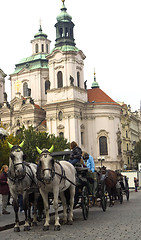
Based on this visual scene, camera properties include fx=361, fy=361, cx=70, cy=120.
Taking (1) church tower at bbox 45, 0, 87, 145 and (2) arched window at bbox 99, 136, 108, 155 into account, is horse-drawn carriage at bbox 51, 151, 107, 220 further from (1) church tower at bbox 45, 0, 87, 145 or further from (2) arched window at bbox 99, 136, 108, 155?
(2) arched window at bbox 99, 136, 108, 155

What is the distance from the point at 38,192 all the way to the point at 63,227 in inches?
50.7

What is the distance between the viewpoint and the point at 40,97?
70812 mm

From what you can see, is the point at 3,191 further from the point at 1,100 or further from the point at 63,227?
the point at 1,100

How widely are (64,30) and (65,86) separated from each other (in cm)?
1084

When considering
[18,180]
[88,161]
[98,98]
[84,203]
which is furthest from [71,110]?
[18,180]

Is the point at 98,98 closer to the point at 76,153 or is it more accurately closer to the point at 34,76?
the point at 34,76

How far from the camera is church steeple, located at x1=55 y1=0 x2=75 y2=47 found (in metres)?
64.8

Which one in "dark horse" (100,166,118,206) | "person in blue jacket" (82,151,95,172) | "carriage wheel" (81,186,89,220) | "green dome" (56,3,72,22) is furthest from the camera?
"green dome" (56,3,72,22)

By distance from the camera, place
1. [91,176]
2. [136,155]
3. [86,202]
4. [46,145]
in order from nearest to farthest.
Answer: [86,202], [91,176], [46,145], [136,155]

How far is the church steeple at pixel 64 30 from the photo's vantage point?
64.8 meters

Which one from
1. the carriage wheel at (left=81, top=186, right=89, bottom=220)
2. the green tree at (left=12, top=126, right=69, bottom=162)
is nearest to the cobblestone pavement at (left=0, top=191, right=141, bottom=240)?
the carriage wheel at (left=81, top=186, right=89, bottom=220)

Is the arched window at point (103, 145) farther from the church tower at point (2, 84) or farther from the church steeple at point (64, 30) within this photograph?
the church tower at point (2, 84)

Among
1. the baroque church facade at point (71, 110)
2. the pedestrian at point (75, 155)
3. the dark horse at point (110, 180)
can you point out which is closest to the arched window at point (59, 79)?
the baroque church facade at point (71, 110)

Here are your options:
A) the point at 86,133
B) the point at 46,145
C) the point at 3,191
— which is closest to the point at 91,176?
the point at 3,191
